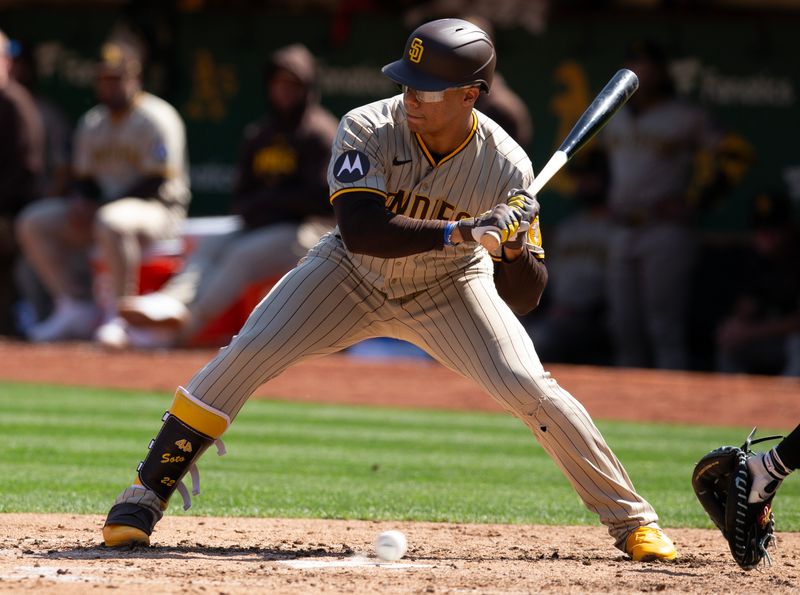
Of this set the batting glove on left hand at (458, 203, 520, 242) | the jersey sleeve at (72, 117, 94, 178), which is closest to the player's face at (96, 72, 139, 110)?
the jersey sleeve at (72, 117, 94, 178)

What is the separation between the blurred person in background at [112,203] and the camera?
10602 mm

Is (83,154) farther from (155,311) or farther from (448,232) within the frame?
(448,232)

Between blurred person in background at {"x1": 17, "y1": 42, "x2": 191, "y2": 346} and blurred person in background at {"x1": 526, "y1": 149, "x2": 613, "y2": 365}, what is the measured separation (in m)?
3.00

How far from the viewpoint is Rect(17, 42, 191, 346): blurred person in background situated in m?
10.6

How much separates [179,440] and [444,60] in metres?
1.41

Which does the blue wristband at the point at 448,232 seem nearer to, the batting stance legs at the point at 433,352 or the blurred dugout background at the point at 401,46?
the batting stance legs at the point at 433,352

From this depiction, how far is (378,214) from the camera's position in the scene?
4.17 metres

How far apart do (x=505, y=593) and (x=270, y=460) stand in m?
2.94

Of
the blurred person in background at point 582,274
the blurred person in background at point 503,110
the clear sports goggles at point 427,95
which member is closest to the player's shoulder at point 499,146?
the clear sports goggles at point 427,95

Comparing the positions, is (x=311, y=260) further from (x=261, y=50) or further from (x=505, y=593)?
(x=261, y=50)

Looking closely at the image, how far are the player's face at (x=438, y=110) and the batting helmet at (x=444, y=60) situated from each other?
0.04 m

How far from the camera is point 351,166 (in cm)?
425

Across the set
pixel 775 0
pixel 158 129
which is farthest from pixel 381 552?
pixel 775 0

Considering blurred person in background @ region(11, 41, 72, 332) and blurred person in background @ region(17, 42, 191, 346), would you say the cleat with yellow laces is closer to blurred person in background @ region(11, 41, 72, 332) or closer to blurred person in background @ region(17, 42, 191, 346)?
blurred person in background @ region(17, 42, 191, 346)
